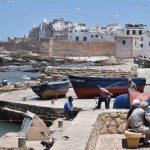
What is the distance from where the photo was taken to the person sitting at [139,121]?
11312 millimetres

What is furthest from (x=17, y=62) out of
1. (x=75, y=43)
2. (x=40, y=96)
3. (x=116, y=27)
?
(x=40, y=96)

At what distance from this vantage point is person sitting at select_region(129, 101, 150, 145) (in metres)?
11.3

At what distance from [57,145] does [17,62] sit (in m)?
99.2

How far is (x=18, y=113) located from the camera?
2483cm

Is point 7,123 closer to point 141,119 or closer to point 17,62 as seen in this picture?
point 141,119

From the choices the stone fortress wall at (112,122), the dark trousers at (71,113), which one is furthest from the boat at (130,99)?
the dark trousers at (71,113)

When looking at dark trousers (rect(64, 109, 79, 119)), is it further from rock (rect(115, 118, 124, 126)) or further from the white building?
the white building

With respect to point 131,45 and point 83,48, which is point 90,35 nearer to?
point 83,48

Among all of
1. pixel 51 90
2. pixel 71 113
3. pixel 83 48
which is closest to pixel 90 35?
pixel 83 48

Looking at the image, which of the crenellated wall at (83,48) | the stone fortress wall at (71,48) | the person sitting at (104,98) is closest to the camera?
the person sitting at (104,98)

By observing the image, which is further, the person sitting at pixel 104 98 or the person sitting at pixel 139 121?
the person sitting at pixel 104 98

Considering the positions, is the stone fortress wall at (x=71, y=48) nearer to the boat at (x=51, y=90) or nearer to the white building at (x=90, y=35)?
the white building at (x=90, y=35)

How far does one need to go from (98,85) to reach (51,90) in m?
2.77

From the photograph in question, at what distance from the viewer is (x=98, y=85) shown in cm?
2580
